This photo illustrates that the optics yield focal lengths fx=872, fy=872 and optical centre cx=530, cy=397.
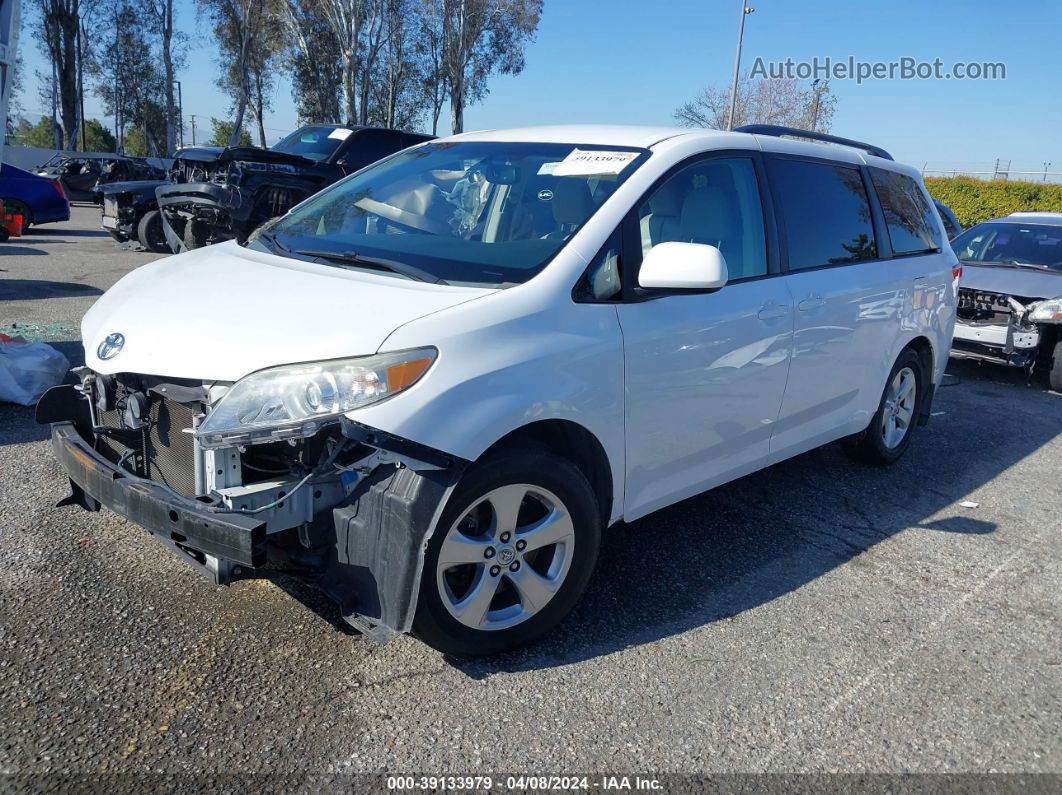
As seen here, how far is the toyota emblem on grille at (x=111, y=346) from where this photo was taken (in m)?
3.01

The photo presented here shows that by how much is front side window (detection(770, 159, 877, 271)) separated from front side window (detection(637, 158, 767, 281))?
0.23m

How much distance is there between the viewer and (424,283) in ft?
10.1

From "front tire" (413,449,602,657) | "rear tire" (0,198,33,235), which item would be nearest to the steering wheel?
"front tire" (413,449,602,657)

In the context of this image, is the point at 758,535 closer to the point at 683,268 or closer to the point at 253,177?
the point at 683,268

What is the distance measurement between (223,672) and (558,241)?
189 centimetres

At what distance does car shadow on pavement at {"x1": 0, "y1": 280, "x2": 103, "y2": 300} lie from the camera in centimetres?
932

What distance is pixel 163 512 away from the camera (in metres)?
2.72

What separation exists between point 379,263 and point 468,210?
0.56m

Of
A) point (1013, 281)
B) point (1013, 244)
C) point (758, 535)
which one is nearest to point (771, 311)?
point (758, 535)

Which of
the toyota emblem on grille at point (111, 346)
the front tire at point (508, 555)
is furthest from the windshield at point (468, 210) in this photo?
the toyota emblem on grille at point (111, 346)

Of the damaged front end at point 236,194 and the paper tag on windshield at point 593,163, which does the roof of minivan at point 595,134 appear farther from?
the damaged front end at point 236,194

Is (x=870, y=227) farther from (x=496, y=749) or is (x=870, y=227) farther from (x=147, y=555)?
(x=147, y=555)

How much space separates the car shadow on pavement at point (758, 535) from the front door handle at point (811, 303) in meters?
1.14

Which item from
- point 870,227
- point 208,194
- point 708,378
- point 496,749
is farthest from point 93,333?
point 208,194
